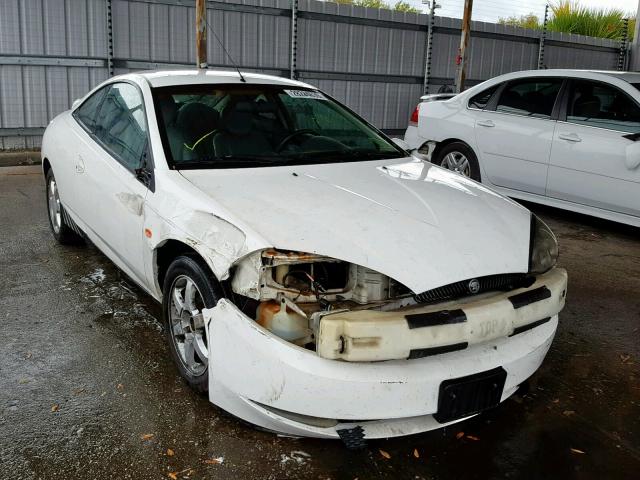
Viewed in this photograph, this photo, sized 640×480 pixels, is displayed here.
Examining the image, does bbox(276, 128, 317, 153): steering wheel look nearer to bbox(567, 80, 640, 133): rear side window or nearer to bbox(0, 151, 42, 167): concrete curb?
bbox(567, 80, 640, 133): rear side window

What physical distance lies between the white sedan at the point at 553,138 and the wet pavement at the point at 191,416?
184 cm

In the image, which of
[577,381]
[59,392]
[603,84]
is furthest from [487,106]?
[59,392]

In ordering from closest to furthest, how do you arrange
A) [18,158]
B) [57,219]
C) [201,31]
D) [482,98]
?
[57,219]
[482,98]
[201,31]
[18,158]

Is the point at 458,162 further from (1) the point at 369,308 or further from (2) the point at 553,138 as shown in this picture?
(1) the point at 369,308

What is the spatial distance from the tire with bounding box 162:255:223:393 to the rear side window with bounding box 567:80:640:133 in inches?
178

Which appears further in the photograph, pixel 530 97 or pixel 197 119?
pixel 530 97

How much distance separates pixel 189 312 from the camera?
120 inches

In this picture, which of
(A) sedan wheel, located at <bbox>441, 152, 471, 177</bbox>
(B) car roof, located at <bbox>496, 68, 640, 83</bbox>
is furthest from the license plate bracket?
(A) sedan wheel, located at <bbox>441, 152, 471, 177</bbox>

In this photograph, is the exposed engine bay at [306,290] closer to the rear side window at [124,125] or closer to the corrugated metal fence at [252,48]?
the rear side window at [124,125]

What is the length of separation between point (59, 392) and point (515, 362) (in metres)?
2.03

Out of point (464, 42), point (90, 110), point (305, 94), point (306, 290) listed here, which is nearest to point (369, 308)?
point (306, 290)

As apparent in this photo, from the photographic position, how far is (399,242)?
266 cm

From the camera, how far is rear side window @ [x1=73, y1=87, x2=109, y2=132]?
14.5 feet

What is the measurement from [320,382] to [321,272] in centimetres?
54
